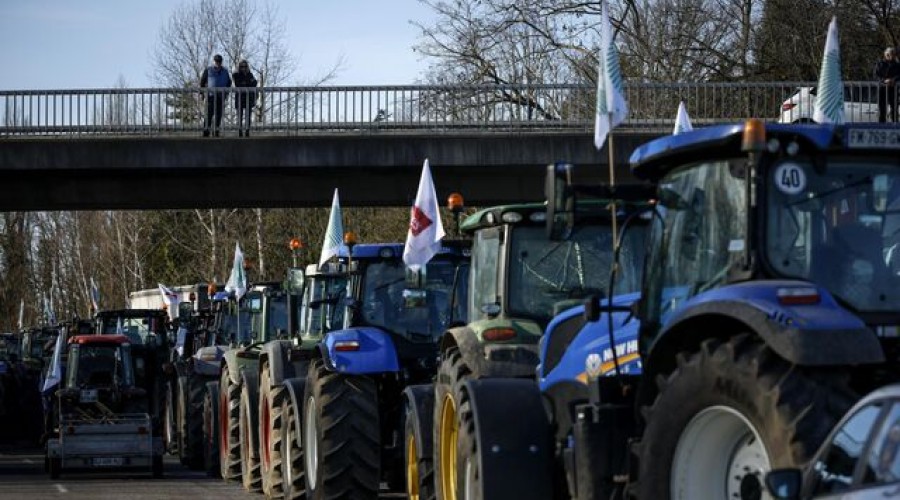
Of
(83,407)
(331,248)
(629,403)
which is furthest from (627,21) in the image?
(629,403)

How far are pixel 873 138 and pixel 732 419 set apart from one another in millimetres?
1578

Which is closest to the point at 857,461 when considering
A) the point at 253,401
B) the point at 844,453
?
the point at 844,453

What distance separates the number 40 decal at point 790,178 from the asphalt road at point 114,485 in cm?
1142

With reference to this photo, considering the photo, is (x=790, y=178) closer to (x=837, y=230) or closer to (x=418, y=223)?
(x=837, y=230)

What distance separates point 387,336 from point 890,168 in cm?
875

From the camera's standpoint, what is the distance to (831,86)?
40.2ft

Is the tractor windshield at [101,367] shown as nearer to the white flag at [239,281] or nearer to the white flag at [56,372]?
the white flag at [56,372]

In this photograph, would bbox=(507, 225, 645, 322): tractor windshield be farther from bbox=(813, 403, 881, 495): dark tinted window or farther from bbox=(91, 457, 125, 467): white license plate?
bbox=(91, 457, 125, 467): white license plate

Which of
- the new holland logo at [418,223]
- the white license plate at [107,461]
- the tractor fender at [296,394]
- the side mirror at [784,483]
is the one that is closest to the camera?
the side mirror at [784,483]

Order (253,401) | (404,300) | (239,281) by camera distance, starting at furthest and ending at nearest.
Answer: (239,281) → (253,401) → (404,300)

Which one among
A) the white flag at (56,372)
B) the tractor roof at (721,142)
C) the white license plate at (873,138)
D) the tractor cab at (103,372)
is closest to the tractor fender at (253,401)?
the tractor cab at (103,372)

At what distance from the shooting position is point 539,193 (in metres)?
35.3

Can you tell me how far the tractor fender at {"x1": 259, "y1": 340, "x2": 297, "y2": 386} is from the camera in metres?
19.8

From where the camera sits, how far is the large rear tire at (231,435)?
2312cm
